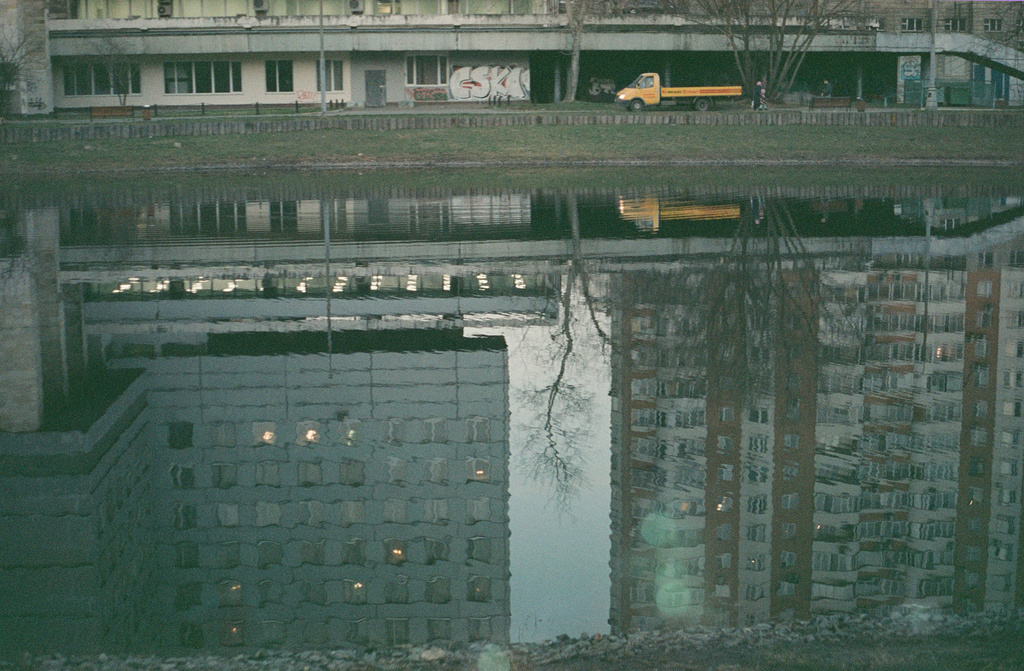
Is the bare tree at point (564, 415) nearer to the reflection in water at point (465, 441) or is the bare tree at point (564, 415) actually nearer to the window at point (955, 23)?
the reflection in water at point (465, 441)

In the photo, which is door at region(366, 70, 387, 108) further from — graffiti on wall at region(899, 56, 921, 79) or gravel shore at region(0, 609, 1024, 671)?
gravel shore at region(0, 609, 1024, 671)

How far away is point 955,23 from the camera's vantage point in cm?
8844

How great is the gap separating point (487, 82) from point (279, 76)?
1205 cm

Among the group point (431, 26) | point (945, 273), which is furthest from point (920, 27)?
point (945, 273)

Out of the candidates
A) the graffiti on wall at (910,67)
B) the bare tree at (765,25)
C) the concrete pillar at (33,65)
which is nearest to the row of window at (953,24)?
the graffiti on wall at (910,67)

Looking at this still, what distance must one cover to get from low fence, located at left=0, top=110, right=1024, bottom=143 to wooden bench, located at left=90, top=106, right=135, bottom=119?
7055 mm

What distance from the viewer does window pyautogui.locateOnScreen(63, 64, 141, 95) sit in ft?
244

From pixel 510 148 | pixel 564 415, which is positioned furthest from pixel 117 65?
pixel 564 415

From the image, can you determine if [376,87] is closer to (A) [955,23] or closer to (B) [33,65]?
(B) [33,65]

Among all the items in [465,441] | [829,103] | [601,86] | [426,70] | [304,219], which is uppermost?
[426,70]

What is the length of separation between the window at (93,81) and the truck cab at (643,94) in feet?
91.2

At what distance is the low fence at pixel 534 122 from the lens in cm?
5222

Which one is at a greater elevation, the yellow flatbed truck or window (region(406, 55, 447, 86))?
window (region(406, 55, 447, 86))

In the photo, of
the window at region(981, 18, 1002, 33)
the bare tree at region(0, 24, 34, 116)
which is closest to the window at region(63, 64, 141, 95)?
the bare tree at region(0, 24, 34, 116)
